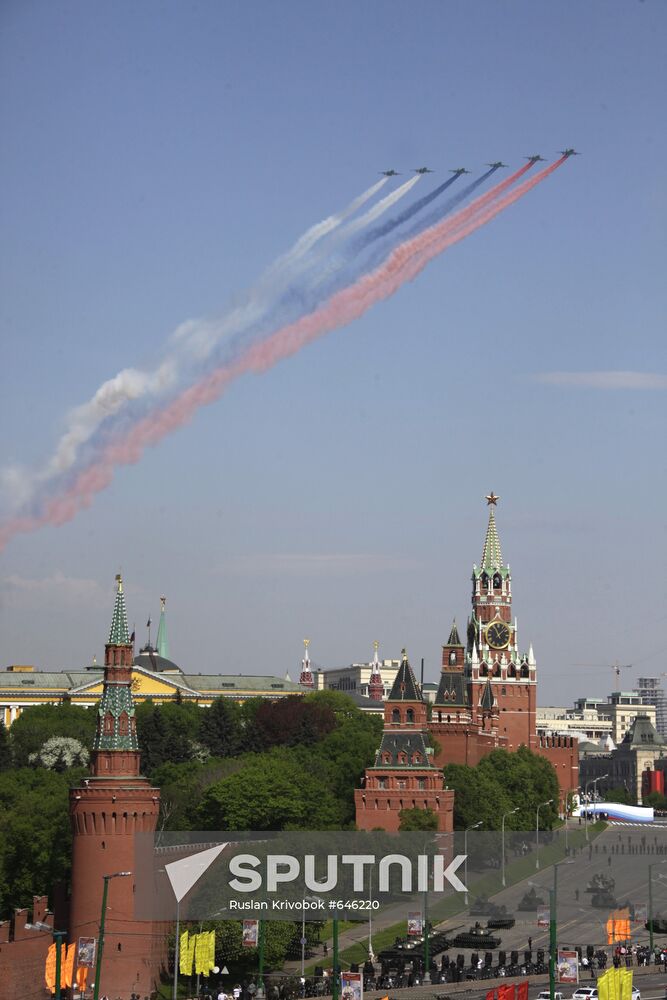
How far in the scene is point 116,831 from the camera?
154750 mm

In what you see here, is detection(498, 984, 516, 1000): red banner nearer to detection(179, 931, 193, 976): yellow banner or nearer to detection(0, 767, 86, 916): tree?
detection(179, 931, 193, 976): yellow banner

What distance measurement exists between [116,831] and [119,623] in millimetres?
17265

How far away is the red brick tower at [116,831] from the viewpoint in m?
148

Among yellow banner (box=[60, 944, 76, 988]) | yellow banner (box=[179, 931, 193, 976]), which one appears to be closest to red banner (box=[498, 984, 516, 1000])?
yellow banner (box=[179, 931, 193, 976])

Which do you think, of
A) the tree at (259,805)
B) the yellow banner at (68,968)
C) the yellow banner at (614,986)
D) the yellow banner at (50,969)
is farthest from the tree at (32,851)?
the yellow banner at (614,986)

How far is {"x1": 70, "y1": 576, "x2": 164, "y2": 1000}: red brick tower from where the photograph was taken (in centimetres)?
14800

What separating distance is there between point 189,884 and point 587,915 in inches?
1413

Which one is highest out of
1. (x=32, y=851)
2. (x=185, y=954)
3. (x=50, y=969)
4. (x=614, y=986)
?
(x=32, y=851)

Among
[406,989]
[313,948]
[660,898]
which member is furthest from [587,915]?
[406,989]

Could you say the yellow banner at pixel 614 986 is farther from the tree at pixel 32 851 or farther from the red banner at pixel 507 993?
the tree at pixel 32 851

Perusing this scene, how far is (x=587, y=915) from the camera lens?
169750 millimetres

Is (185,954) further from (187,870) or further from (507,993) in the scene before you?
(507,993)

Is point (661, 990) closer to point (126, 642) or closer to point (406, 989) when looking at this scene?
point (406, 989)

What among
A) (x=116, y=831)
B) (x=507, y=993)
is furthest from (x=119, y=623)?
(x=507, y=993)
